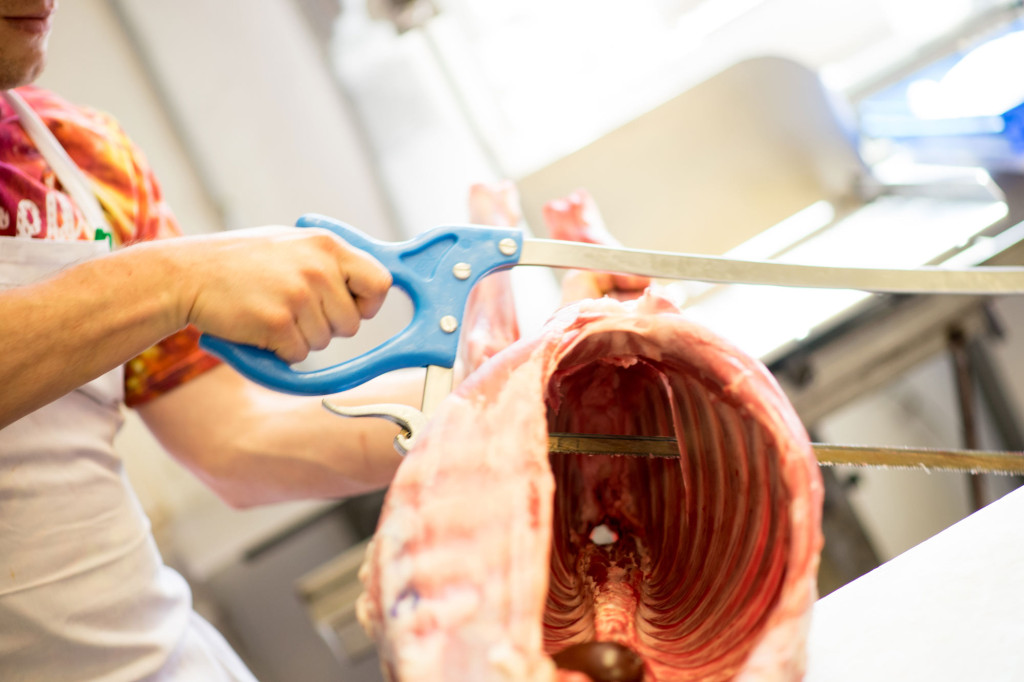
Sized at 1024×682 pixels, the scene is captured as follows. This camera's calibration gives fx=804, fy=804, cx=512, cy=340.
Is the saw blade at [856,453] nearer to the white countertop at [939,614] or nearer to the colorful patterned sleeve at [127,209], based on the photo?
the white countertop at [939,614]

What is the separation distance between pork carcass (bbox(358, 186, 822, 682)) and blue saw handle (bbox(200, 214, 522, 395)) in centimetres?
11

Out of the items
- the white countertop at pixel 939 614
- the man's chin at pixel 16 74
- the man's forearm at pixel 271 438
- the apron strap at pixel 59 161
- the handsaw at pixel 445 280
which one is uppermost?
the man's chin at pixel 16 74

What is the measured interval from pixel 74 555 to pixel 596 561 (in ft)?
1.83

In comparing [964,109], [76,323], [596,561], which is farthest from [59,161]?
[964,109]

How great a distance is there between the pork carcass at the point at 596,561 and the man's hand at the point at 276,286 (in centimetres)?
16

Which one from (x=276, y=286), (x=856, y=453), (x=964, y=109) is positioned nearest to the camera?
(x=276, y=286)

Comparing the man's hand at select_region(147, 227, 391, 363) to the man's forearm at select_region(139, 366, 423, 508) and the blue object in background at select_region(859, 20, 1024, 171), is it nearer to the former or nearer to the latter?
the man's forearm at select_region(139, 366, 423, 508)

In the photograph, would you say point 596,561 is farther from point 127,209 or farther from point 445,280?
point 127,209

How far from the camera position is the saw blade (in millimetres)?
706

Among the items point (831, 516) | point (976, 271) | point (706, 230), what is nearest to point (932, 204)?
point (706, 230)

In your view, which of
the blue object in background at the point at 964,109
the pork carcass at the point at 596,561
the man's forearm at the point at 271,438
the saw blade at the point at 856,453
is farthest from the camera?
the blue object in background at the point at 964,109

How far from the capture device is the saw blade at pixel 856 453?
0.71 m

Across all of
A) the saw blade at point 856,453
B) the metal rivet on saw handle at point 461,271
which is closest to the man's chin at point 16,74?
the metal rivet on saw handle at point 461,271

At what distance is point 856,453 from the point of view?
729 mm
